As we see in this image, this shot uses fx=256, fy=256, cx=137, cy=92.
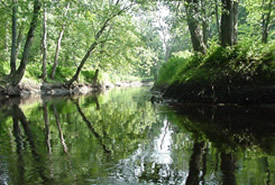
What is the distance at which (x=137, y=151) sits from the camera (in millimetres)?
2914

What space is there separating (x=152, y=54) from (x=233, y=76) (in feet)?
42.9

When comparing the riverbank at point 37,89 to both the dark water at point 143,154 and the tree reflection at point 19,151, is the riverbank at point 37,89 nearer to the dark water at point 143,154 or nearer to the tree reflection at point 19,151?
the tree reflection at point 19,151

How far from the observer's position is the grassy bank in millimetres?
6250

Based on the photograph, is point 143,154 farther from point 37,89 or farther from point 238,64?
point 37,89

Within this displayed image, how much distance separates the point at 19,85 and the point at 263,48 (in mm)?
12670

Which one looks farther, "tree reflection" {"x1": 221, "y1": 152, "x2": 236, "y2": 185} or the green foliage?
the green foliage

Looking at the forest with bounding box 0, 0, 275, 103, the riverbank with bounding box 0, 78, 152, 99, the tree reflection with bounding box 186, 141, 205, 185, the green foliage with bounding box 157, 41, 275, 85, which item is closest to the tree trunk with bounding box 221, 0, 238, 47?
the forest with bounding box 0, 0, 275, 103

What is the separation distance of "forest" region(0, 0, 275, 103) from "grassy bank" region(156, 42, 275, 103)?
0.02 m

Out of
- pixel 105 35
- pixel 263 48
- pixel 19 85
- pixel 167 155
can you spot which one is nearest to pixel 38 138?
pixel 167 155

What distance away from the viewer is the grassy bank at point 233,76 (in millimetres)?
6250

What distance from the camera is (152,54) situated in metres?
19.5

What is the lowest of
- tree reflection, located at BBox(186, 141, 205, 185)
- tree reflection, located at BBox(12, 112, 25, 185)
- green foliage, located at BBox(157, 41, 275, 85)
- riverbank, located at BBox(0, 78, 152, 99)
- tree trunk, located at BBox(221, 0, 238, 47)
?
tree reflection, located at BBox(186, 141, 205, 185)

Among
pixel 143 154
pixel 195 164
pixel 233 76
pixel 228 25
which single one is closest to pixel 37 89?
pixel 228 25

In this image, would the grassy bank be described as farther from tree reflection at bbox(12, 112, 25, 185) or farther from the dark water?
tree reflection at bbox(12, 112, 25, 185)
